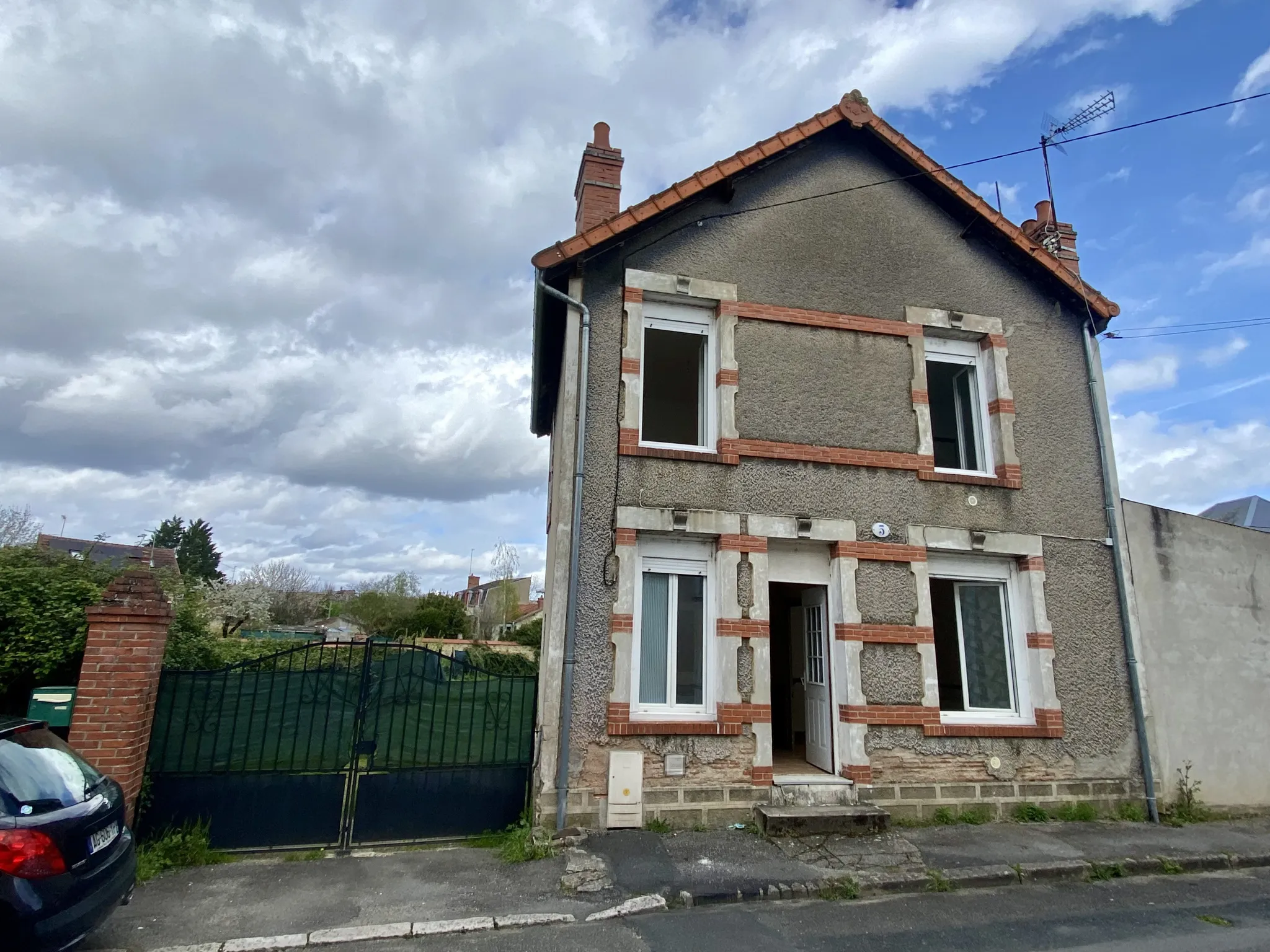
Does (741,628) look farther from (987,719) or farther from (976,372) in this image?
(976,372)

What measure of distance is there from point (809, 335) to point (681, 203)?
2.12 m

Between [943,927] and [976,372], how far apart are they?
6.34 m

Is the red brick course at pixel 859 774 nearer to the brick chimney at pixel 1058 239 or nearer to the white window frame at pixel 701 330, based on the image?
the white window frame at pixel 701 330

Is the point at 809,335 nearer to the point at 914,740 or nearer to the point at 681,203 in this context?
the point at 681,203

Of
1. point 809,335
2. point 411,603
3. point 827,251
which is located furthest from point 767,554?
point 411,603

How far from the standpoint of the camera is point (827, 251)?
27.6 feet

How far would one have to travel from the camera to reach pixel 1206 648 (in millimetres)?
8016

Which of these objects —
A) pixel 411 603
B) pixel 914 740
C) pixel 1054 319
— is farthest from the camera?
pixel 411 603

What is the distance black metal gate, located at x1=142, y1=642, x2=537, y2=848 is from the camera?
5.95 metres

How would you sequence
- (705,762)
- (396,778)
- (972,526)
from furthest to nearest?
(972,526) < (705,762) < (396,778)

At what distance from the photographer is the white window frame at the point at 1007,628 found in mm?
7539

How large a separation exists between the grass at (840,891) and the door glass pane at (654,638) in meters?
2.20

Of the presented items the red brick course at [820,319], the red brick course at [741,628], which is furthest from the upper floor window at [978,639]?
the red brick course at [820,319]

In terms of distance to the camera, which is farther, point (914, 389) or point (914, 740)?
point (914, 389)
